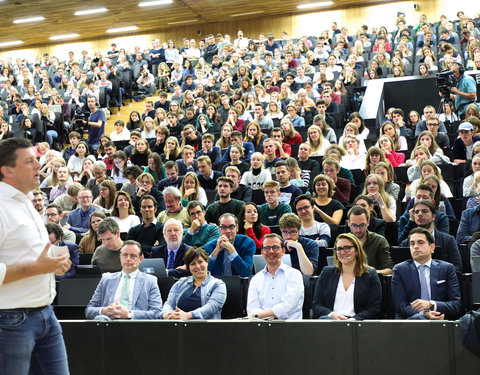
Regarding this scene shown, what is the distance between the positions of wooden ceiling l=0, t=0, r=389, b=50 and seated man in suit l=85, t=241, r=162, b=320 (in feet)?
41.8

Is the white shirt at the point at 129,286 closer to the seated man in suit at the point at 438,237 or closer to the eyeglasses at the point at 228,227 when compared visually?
the eyeglasses at the point at 228,227

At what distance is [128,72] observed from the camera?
46.4ft

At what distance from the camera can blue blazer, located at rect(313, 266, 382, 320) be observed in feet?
12.7

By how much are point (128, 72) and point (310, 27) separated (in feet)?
21.6

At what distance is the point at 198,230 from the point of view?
5.36m

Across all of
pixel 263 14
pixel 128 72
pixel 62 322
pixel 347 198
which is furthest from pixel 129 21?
pixel 62 322

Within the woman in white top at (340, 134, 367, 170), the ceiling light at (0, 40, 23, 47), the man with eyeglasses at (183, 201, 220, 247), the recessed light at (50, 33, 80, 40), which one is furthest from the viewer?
the ceiling light at (0, 40, 23, 47)

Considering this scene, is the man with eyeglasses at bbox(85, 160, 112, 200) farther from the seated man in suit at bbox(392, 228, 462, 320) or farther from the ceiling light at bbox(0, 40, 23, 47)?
the ceiling light at bbox(0, 40, 23, 47)

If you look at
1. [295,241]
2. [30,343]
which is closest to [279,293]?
[295,241]

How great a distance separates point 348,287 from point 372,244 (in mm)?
623

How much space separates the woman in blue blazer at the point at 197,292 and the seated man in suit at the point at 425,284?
1.06 meters

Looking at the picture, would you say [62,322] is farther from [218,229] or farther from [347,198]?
[347,198]

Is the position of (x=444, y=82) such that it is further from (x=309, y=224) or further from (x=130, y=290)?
(x=130, y=290)

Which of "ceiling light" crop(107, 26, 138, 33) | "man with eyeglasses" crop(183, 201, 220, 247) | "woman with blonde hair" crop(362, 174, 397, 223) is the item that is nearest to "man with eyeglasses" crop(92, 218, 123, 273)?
"man with eyeglasses" crop(183, 201, 220, 247)
